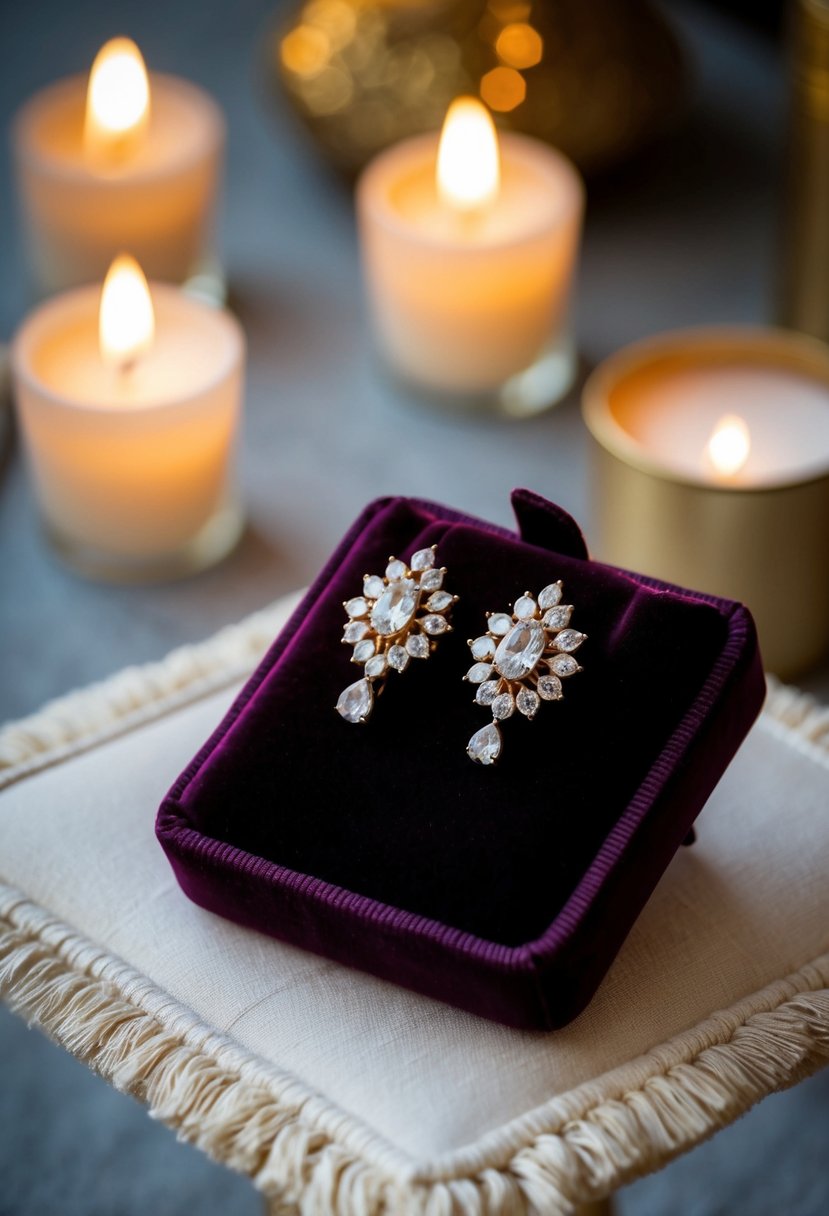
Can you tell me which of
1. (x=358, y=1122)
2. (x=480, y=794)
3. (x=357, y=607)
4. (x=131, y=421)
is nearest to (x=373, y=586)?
(x=357, y=607)

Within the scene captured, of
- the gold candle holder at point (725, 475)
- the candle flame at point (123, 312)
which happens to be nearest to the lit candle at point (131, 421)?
the candle flame at point (123, 312)

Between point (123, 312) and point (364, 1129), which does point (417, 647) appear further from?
point (123, 312)

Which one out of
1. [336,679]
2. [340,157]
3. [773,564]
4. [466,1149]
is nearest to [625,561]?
[773,564]

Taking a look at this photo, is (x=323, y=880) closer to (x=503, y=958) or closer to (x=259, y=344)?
(x=503, y=958)

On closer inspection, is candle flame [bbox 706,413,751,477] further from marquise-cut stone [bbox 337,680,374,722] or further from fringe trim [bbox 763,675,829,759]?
marquise-cut stone [bbox 337,680,374,722]

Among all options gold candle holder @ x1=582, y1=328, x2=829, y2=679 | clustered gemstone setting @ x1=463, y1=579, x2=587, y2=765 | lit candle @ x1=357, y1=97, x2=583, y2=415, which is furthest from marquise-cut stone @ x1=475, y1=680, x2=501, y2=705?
lit candle @ x1=357, y1=97, x2=583, y2=415

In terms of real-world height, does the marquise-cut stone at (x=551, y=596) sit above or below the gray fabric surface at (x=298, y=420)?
above

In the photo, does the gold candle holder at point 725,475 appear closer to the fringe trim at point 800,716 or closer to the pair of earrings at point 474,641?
the fringe trim at point 800,716

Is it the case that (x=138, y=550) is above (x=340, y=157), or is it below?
below
